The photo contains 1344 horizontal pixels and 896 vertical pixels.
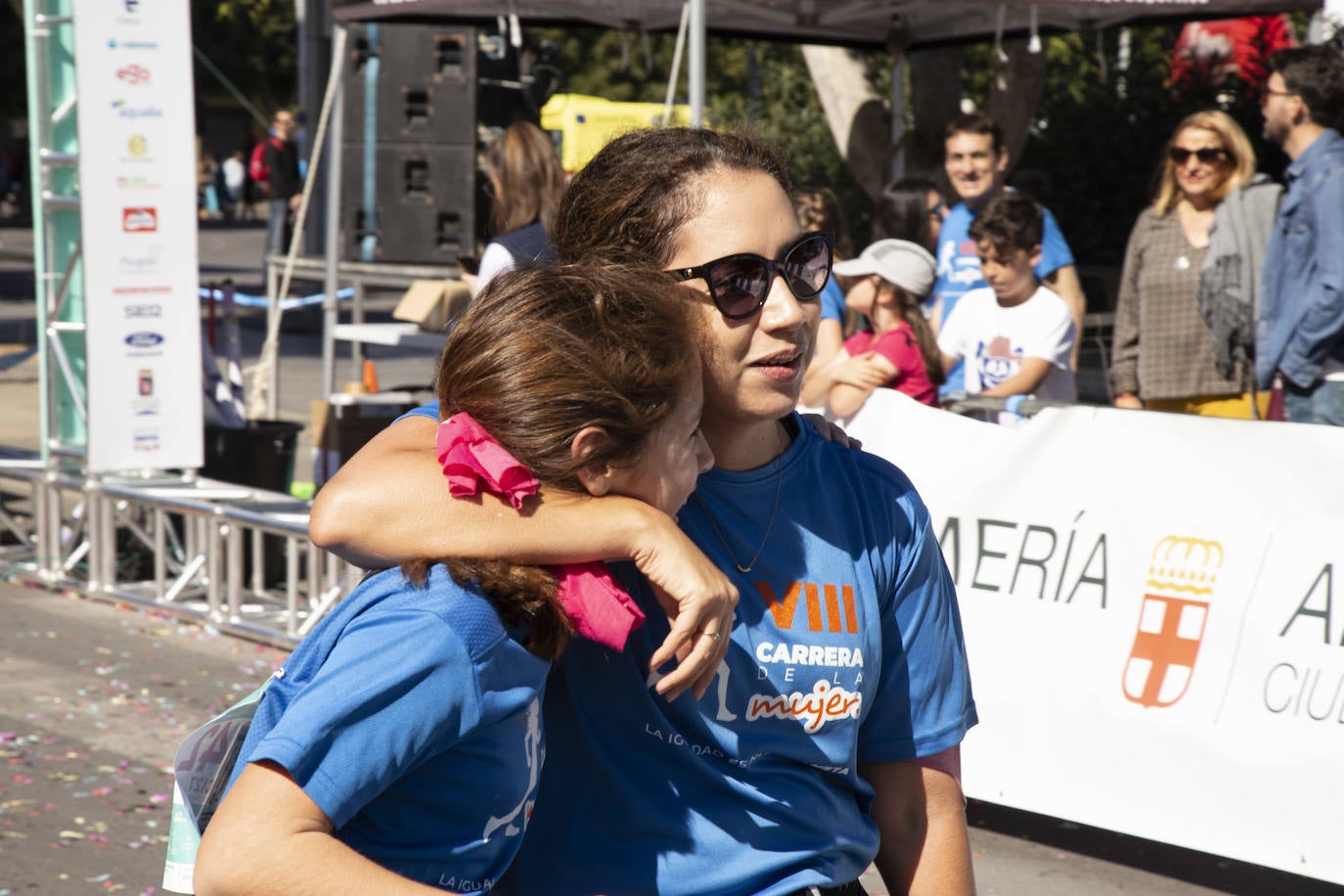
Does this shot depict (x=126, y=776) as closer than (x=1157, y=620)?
No

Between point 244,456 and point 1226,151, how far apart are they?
4778 millimetres

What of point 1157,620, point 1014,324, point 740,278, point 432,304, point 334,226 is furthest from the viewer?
point 334,226

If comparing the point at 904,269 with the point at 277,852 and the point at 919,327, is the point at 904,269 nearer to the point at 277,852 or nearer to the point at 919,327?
the point at 919,327

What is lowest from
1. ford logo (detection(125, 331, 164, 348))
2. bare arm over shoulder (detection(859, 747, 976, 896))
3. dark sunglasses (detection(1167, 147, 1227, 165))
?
bare arm over shoulder (detection(859, 747, 976, 896))

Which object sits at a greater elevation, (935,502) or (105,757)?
(935,502)

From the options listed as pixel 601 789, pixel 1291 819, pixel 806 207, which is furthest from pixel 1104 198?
pixel 601 789

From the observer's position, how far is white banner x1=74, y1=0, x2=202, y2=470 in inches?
261

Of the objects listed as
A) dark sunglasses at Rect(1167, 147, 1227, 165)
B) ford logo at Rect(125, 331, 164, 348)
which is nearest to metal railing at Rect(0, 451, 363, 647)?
ford logo at Rect(125, 331, 164, 348)

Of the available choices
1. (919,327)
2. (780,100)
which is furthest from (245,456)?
(780,100)

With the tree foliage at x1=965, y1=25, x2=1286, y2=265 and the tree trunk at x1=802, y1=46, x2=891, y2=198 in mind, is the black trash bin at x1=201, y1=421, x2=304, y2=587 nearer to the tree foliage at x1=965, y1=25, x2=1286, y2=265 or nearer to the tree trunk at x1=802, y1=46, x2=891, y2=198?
the tree trunk at x1=802, y1=46, x2=891, y2=198

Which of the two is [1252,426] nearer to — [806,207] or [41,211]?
[806,207]

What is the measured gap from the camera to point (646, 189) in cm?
185

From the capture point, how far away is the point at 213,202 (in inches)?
1834

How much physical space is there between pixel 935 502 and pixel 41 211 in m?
4.48
